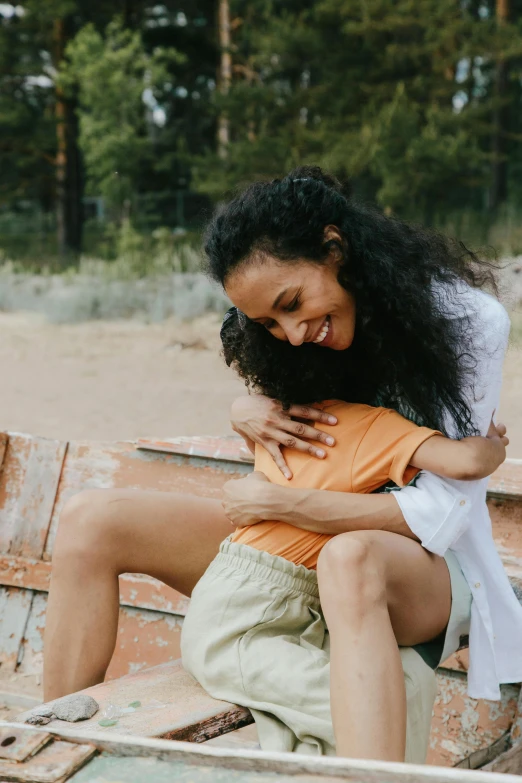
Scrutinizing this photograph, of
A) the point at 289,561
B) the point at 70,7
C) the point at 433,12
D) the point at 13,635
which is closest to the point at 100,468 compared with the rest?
the point at 13,635

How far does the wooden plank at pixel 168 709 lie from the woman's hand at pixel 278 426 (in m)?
0.45

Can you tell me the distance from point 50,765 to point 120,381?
9.06 m

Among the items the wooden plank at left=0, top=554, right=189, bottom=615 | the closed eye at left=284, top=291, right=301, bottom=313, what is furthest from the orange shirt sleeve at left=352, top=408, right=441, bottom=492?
the wooden plank at left=0, top=554, right=189, bottom=615

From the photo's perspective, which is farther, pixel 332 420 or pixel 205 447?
pixel 205 447

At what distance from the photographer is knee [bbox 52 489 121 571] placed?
1876 millimetres

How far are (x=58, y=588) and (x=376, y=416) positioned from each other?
2.37 feet

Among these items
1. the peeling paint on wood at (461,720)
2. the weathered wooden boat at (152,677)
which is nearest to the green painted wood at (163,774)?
the weathered wooden boat at (152,677)

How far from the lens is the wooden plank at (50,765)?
1.20 meters

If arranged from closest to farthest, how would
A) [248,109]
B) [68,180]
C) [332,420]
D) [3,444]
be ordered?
[332,420], [3,444], [248,109], [68,180]

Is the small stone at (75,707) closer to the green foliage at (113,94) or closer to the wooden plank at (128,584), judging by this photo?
the wooden plank at (128,584)

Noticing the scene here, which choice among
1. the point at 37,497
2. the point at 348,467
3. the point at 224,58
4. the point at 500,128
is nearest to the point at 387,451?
the point at 348,467

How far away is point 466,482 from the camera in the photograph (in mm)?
1765

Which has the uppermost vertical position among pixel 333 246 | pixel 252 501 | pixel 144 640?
pixel 333 246

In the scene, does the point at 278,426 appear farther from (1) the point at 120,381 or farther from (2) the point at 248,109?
(2) the point at 248,109
